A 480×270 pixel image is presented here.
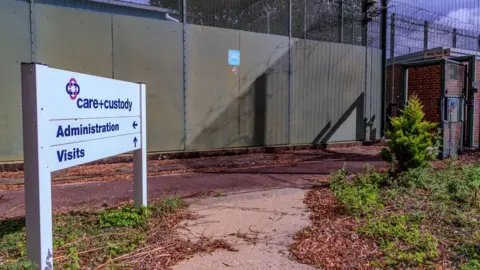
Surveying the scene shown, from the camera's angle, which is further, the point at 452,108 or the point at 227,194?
the point at 452,108

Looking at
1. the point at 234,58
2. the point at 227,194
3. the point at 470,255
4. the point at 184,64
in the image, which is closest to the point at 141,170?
the point at 227,194

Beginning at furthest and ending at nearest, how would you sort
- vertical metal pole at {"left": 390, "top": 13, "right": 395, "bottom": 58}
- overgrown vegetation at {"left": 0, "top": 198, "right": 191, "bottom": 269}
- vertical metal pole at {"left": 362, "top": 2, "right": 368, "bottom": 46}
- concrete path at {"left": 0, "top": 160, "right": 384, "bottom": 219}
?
vertical metal pole at {"left": 390, "top": 13, "right": 395, "bottom": 58}, vertical metal pole at {"left": 362, "top": 2, "right": 368, "bottom": 46}, concrete path at {"left": 0, "top": 160, "right": 384, "bottom": 219}, overgrown vegetation at {"left": 0, "top": 198, "right": 191, "bottom": 269}

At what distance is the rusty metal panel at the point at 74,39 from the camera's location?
7.99m

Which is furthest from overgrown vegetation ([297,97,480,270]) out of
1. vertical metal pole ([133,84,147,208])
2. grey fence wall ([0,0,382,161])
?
grey fence wall ([0,0,382,161])

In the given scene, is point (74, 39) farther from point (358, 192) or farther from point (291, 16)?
point (358, 192)

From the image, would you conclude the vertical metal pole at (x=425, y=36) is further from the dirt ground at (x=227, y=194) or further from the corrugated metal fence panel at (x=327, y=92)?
the dirt ground at (x=227, y=194)

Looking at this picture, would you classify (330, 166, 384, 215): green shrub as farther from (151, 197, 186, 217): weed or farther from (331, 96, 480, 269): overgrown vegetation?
(151, 197, 186, 217): weed

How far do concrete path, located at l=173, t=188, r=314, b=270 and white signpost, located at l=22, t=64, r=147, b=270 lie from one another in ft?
3.93

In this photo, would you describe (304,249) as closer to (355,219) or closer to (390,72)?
(355,219)

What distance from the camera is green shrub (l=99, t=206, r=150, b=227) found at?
4270 mm

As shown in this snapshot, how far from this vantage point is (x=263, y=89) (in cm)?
1100

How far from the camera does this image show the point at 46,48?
803 centimetres

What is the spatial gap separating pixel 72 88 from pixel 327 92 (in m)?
10.2

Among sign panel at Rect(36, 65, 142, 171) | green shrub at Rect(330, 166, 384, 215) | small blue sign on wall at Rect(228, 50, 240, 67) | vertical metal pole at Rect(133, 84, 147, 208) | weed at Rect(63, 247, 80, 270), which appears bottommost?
weed at Rect(63, 247, 80, 270)
